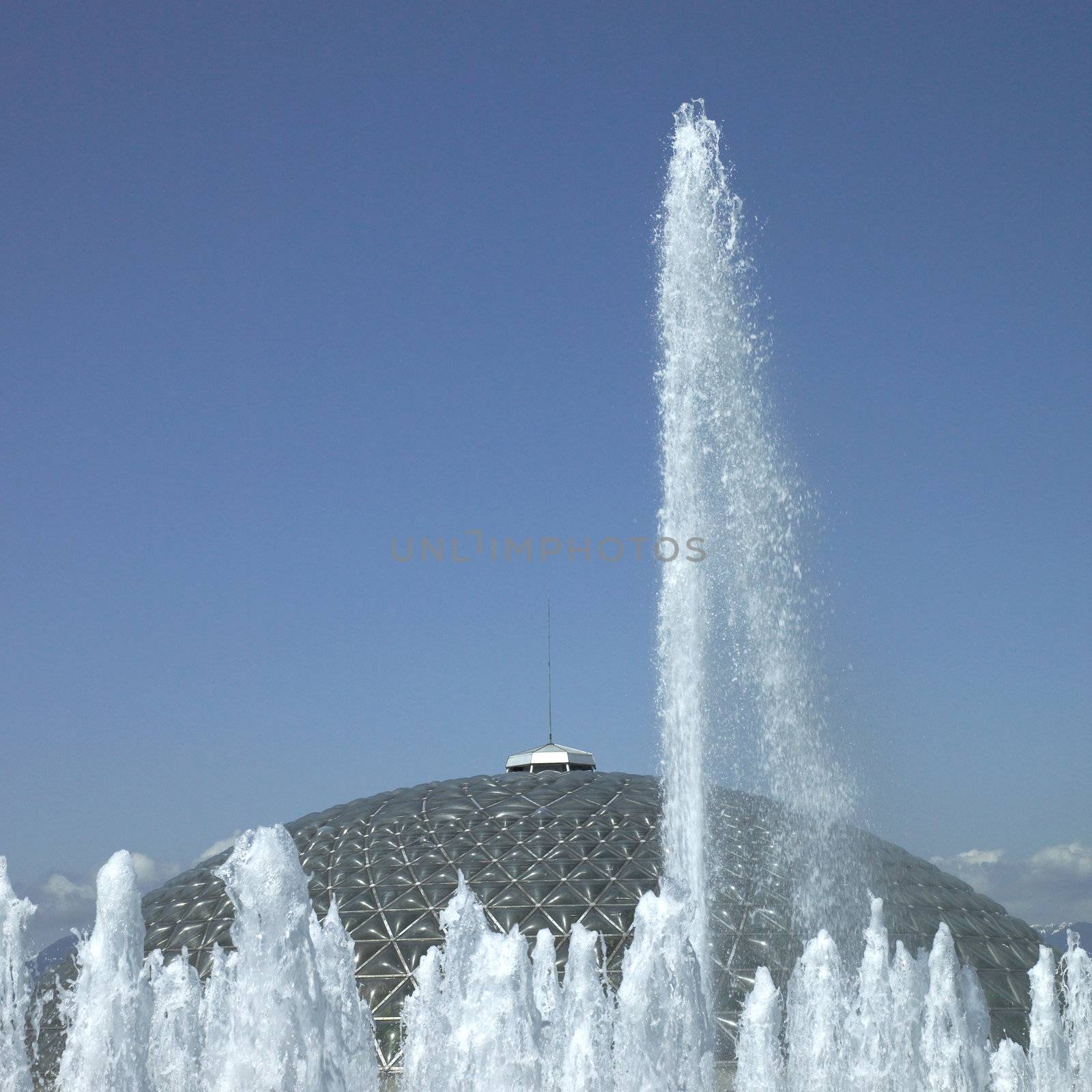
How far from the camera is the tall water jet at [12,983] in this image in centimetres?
2175

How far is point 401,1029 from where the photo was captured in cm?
2622

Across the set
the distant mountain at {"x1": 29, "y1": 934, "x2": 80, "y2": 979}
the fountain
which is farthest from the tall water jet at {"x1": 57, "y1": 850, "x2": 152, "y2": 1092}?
the distant mountain at {"x1": 29, "y1": 934, "x2": 80, "y2": 979}

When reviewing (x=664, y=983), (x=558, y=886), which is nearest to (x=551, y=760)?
(x=558, y=886)

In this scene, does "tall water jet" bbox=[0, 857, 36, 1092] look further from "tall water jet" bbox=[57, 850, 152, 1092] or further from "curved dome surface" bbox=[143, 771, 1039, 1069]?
"curved dome surface" bbox=[143, 771, 1039, 1069]

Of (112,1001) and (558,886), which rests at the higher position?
(558,886)

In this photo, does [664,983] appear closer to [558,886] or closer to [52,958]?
[558,886]

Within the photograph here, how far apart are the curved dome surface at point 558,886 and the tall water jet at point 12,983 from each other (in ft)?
20.4

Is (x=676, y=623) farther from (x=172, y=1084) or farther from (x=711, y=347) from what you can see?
(x=172, y=1084)

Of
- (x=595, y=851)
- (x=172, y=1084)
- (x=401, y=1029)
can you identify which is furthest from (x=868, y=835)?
(x=172, y=1084)

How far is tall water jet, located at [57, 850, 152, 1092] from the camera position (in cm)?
1703

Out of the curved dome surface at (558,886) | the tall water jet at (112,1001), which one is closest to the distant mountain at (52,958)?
the curved dome surface at (558,886)

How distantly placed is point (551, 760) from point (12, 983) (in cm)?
2054

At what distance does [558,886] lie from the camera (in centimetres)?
3012

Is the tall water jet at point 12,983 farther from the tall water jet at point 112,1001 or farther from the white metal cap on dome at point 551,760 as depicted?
the white metal cap on dome at point 551,760
